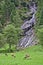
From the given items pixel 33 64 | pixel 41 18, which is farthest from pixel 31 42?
pixel 33 64

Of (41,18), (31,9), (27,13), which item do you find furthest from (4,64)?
(31,9)

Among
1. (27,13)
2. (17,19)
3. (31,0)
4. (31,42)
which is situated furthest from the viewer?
(31,0)

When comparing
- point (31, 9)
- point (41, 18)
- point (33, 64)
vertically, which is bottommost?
point (31, 9)

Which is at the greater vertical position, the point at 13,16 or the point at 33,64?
the point at 33,64

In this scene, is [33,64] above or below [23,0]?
above

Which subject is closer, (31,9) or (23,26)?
(23,26)

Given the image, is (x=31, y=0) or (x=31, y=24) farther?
(x=31, y=0)

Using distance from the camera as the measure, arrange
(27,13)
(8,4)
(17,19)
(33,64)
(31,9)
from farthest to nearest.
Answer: (31,9) → (27,13) → (8,4) → (17,19) → (33,64)

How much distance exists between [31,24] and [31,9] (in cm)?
3570

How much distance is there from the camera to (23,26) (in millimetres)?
120438

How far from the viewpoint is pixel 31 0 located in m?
167

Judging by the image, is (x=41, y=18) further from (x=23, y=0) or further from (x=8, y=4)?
(x=23, y=0)

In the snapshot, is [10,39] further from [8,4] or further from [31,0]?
[31,0]

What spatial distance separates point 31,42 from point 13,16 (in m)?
28.8
